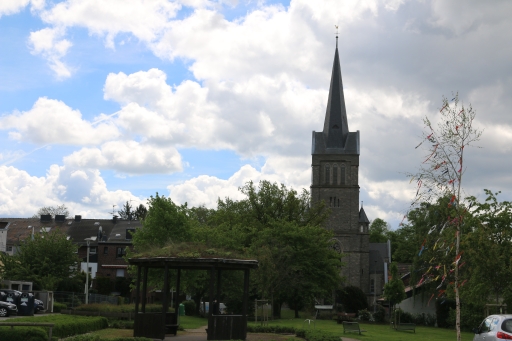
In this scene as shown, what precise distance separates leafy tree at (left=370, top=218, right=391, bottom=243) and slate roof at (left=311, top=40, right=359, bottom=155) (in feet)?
147

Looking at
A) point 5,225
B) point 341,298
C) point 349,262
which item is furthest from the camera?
point 349,262

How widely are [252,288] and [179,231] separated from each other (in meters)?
12.4

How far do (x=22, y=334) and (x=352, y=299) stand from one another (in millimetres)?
59332

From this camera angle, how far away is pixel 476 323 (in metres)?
46.3

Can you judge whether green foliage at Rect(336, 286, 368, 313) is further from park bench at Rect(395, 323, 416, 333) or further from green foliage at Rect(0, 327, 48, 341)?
green foliage at Rect(0, 327, 48, 341)

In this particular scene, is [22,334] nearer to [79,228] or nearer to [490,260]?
[490,260]

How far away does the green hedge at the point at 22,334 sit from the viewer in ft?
62.8

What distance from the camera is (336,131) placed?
8975 centimetres

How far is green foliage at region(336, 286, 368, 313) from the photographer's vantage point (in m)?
74.6

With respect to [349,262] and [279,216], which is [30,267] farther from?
[349,262]

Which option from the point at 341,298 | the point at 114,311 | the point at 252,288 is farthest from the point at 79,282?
the point at 341,298

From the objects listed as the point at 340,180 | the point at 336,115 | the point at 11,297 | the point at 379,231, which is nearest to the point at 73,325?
the point at 11,297

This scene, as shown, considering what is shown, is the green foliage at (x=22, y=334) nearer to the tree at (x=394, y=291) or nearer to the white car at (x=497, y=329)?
the white car at (x=497, y=329)

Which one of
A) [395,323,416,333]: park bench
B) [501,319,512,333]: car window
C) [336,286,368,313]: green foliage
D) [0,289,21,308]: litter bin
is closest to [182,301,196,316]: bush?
[395,323,416,333]: park bench
